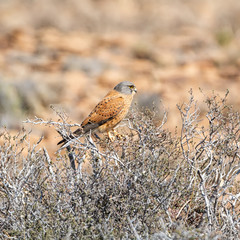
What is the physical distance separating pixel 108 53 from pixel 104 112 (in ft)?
54.3

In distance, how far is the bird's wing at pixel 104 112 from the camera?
22.6 ft

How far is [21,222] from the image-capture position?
441cm

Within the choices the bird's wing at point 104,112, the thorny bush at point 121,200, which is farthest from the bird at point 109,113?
the thorny bush at point 121,200

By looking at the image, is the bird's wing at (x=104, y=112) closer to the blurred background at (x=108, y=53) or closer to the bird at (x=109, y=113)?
the bird at (x=109, y=113)

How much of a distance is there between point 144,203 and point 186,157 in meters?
0.75

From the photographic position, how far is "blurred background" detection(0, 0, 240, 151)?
14977 millimetres

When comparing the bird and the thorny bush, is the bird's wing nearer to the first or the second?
the bird

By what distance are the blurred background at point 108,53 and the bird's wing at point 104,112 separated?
214cm

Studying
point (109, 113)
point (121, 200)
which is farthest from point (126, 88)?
point (121, 200)

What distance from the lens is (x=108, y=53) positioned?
23172mm

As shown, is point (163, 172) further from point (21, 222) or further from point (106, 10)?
point (106, 10)

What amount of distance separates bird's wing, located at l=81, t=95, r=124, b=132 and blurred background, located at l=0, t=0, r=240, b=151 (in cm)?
Answer: 214

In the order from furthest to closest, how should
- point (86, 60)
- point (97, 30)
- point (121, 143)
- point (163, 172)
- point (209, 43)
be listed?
point (97, 30) < point (209, 43) < point (86, 60) < point (121, 143) < point (163, 172)

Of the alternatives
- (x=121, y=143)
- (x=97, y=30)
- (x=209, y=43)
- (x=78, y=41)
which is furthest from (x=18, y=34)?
(x=121, y=143)
